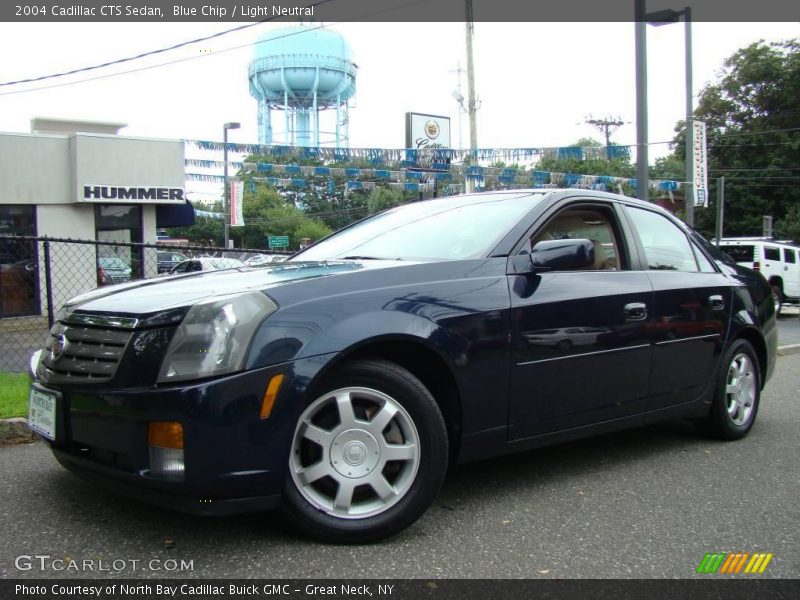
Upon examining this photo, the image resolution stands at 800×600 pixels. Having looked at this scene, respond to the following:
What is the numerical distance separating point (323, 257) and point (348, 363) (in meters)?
1.26

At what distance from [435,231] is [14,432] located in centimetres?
291

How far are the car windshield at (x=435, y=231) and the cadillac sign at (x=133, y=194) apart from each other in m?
14.4

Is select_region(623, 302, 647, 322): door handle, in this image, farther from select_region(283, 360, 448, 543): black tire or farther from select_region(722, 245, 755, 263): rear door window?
select_region(722, 245, 755, 263): rear door window

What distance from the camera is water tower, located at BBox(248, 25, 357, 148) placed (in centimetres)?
4597

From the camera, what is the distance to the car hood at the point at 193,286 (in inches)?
108

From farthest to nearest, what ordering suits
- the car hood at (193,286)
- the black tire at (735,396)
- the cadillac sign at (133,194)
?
the cadillac sign at (133,194), the black tire at (735,396), the car hood at (193,286)

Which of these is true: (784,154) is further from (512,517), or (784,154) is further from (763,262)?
(512,517)

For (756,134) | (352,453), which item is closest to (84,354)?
(352,453)

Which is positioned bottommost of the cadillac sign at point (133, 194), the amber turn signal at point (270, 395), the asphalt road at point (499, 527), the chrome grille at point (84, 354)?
the asphalt road at point (499, 527)

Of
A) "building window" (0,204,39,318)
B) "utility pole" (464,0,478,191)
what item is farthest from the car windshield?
"utility pole" (464,0,478,191)

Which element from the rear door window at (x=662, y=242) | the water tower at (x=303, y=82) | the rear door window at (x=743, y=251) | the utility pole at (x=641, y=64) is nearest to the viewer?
the rear door window at (x=662, y=242)

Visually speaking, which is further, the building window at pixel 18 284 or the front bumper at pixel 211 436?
the building window at pixel 18 284

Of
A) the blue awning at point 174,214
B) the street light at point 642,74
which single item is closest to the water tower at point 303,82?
the blue awning at point 174,214

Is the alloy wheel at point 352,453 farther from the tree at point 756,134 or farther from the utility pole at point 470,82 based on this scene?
the tree at point 756,134
